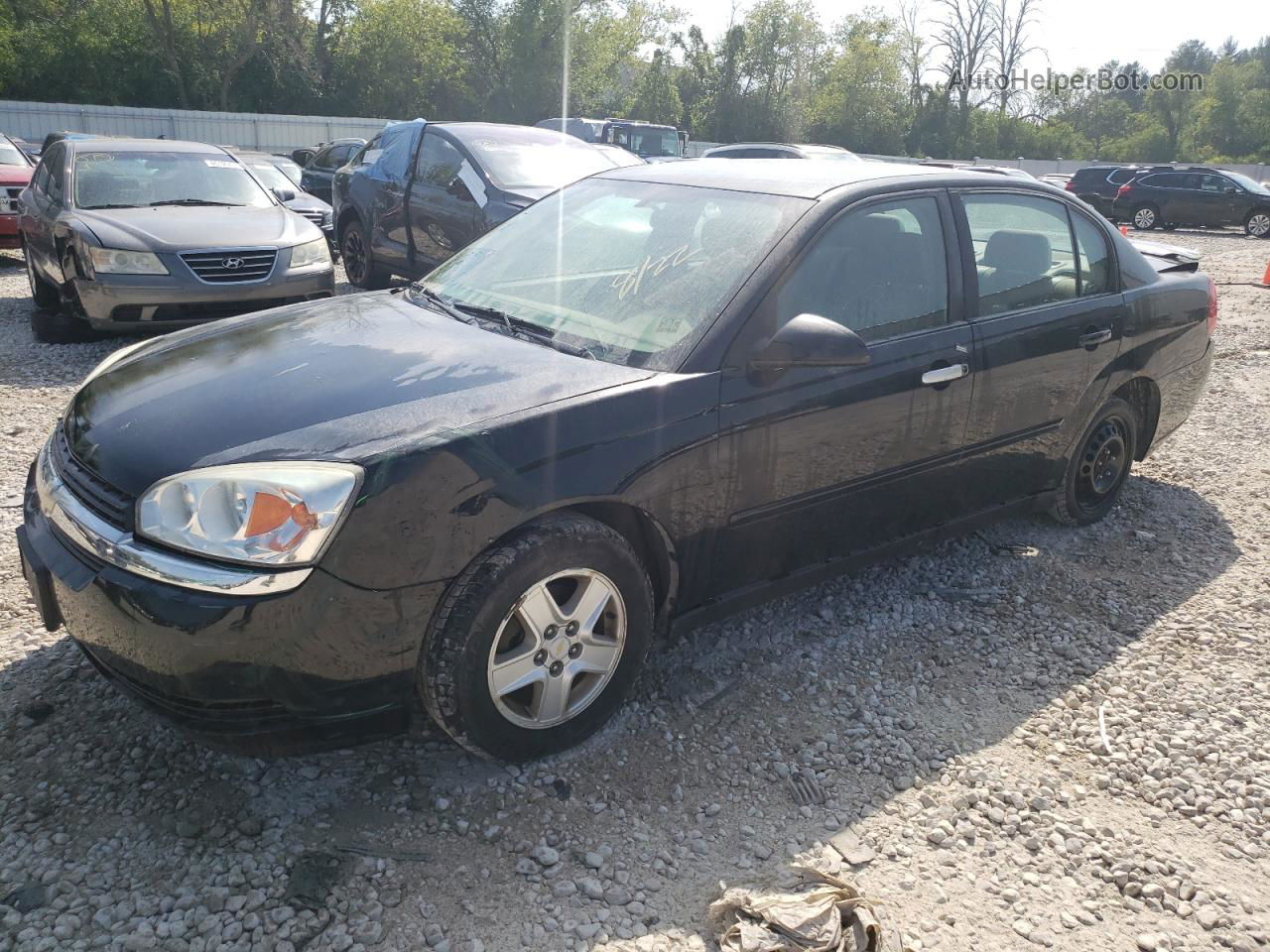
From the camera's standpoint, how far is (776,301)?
3137 mm

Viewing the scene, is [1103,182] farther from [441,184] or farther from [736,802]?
[736,802]

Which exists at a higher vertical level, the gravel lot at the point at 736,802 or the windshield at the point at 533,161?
the windshield at the point at 533,161

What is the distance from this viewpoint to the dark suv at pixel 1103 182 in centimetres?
2462

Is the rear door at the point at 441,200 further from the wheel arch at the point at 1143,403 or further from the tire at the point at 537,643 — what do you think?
the tire at the point at 537,643

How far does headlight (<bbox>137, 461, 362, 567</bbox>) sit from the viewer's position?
92.0 inches

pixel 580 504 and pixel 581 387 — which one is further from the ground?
pixel 581 387

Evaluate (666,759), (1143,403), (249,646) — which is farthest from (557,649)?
(1143,403)

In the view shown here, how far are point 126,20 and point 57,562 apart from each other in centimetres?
3853

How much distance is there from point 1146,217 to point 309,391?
83.5ft

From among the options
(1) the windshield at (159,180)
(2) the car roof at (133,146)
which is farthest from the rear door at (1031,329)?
(2) the car roof at (133,146)

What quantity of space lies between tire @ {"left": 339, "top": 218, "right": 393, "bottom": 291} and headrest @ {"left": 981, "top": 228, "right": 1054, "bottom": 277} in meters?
6.52

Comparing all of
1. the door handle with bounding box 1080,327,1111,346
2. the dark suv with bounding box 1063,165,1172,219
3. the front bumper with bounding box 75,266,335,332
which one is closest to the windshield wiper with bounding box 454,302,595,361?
the door handle with bounding box 1080,327,1111,346

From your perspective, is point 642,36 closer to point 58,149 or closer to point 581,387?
point 58,149

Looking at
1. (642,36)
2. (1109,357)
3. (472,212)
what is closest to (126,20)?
(642,36)
